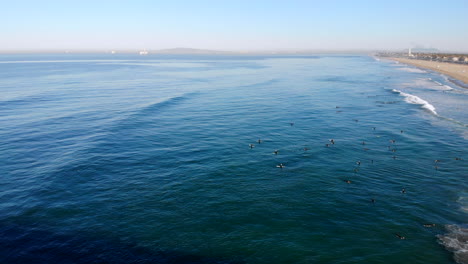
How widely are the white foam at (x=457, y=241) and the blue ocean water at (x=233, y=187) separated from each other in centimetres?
7

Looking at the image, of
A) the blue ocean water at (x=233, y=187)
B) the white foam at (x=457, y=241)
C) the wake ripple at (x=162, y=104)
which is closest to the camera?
the white foam at (x=457, y=241)

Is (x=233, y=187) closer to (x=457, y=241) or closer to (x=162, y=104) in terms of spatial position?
(x=457, y=241)

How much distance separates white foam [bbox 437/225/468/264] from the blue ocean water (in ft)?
0.22

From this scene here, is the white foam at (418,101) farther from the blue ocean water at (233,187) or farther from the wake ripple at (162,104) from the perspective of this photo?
the wake ripple at (162,104)

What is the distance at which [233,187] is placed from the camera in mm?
28359

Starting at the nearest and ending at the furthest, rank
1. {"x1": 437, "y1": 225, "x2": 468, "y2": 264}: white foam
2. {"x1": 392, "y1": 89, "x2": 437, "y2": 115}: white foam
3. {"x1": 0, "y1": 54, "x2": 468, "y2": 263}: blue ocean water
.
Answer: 1. {"x1": 437, "y1": 225, "x2": 468, "y2": 264}: white foam
2. {"x1": 0, "y1": 54, "x2": 468, "y2": 263}: blue ocean water
3. {"x1": 392, "y1": 89, "x2": 437, "y2": 115}: white foam

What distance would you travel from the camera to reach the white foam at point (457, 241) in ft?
61.8

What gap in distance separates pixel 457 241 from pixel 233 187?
676 inches

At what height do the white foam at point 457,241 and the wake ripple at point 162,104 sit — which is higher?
the wake ripple at point 162,104

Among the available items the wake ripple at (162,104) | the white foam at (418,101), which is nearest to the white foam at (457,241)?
A: the white foam at (418,101)

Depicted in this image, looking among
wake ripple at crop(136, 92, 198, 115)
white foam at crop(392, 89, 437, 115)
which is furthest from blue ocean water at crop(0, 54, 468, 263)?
white foam at crop(392, 89, 437, 115)

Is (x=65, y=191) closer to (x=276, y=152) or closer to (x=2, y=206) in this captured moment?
(x=2, y=206)

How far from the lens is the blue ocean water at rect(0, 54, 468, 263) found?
20094 millimetres

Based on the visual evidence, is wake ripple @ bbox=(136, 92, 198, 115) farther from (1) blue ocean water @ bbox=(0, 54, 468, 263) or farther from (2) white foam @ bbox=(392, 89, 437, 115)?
(2) white foam @ bbox=(392, 89, 437, 115)
